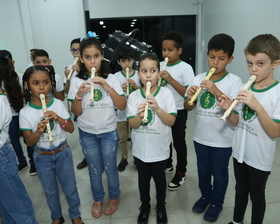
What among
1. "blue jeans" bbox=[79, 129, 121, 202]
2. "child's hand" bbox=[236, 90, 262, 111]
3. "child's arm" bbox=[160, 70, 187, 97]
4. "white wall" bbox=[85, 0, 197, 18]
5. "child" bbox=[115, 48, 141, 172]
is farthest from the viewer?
"white wall" bbox=[85, 0, 197, 18]

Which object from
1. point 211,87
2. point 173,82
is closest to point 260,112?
point 211,87

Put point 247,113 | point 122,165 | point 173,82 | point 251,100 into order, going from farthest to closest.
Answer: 1. point 122,165
2. point 173,82
3. point 247,113
4. point 251,100

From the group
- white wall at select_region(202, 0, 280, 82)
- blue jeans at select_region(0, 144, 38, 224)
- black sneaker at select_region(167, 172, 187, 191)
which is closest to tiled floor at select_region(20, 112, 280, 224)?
black sneaker at select_region(167, 172, 187, 191)

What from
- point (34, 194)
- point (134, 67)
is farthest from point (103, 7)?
point (34, 194)

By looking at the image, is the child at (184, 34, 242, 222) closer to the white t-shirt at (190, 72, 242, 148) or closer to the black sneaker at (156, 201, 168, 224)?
the white t-shirt at (190, 72, 242, 148)

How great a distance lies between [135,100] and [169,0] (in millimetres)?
4268

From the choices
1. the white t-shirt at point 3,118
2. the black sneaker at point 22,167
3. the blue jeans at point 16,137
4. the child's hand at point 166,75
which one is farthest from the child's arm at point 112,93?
the black sneaker at point 22,167

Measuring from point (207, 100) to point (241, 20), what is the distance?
2707mm

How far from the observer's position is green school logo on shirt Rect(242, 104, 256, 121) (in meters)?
1.10

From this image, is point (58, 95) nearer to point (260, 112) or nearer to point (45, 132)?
point (45, 132)

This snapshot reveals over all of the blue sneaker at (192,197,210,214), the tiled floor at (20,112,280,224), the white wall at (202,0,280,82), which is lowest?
the tiled floor at (20,112,280,224)

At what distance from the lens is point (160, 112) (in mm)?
1215

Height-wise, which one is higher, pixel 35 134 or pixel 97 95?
pixel 97 95

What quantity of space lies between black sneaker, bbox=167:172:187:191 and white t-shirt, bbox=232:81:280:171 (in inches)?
31.1
